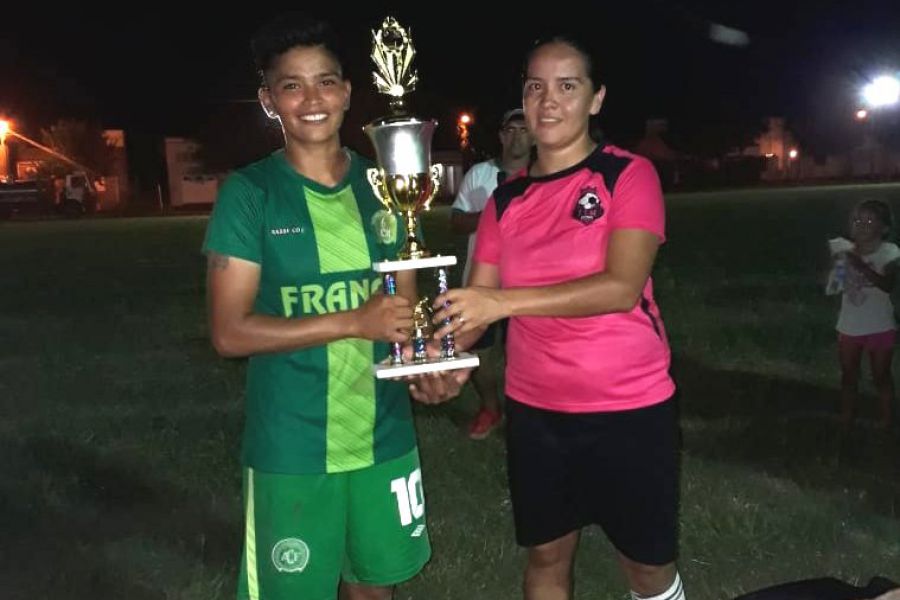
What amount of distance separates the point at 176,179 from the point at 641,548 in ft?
193

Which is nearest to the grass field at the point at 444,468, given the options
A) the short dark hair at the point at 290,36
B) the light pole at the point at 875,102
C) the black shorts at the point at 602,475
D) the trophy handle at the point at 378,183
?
the black shorts at the point at 602,475

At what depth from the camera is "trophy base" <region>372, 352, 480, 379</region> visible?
2.57m

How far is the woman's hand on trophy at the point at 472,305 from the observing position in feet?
8.36

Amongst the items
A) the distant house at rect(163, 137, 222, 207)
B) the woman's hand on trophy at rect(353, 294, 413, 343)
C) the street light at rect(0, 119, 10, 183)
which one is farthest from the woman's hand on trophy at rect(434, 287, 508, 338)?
the street light at rect(0, 119, 10, 183)

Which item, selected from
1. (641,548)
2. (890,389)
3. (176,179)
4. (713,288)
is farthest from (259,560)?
(176,179)

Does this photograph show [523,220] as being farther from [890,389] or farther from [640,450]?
[890,389]

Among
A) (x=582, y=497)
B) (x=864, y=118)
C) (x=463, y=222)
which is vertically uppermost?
(x=864, y=118)

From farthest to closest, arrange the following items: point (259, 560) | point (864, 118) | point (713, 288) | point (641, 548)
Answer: point (864, 118) < point (713, 288) < point (641, 548) < point (259, 560)

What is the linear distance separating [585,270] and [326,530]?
0.97 meters

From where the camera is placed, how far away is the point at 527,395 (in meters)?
2.87

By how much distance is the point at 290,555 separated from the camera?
262cm

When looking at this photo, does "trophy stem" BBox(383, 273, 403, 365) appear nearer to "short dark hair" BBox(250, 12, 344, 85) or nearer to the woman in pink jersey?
the woman in pink jersey

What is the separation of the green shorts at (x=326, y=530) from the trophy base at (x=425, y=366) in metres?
0.28

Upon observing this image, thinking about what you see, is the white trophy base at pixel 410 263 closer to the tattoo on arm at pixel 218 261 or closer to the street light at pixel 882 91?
the tattoo on arm at pixel 218 261
